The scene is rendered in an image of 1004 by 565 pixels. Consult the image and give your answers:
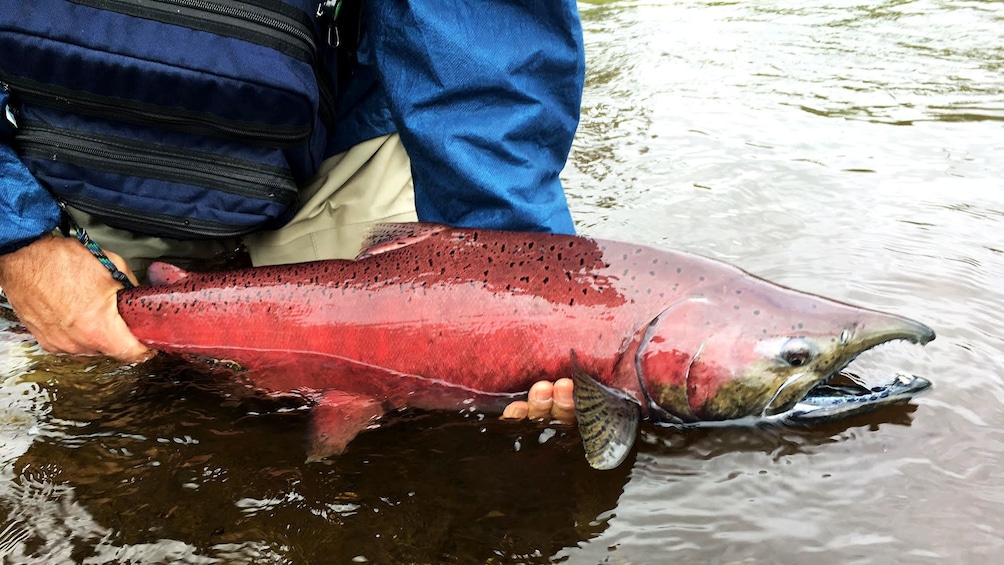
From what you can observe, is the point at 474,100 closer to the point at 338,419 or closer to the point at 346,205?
the point at 346,205

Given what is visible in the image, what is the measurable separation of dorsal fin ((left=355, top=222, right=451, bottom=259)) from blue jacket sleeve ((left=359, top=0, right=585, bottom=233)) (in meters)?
0.20

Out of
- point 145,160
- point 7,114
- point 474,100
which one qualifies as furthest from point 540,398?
point 7,114

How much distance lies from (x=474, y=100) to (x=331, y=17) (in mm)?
564

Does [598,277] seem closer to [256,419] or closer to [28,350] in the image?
[256,419]

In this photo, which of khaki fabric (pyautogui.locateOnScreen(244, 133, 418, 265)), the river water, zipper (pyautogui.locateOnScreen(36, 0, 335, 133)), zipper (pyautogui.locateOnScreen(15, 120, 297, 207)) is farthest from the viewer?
khaki fabric (pyautogui.locateOnScreen(244, 133, 418, 265))

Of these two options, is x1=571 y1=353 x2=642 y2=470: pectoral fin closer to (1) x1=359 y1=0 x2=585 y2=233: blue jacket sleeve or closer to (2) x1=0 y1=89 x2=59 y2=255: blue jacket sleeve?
(1) x1=359 y1=0 x2=585 y2=233: blue jacket sleeve

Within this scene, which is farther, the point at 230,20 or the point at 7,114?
the point at 7,114

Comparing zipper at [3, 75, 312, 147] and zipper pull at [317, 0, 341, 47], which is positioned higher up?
zipper pull at [317, 0, 341, 47]

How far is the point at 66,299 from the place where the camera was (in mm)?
2502

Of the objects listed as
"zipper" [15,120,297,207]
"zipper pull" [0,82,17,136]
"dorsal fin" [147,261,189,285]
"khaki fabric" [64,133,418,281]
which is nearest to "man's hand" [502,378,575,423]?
"khaki fabric" [64,133,418,281]

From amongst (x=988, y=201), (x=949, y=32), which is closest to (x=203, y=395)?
(x=988, y=201)

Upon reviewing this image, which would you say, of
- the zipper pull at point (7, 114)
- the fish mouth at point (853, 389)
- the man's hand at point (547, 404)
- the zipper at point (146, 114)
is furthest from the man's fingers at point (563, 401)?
the zipper pull at point (7, 114)

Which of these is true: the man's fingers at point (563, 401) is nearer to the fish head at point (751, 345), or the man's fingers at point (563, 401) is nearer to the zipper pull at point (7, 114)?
the fish head at point (751, 345)

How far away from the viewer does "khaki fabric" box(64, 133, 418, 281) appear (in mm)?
3004
